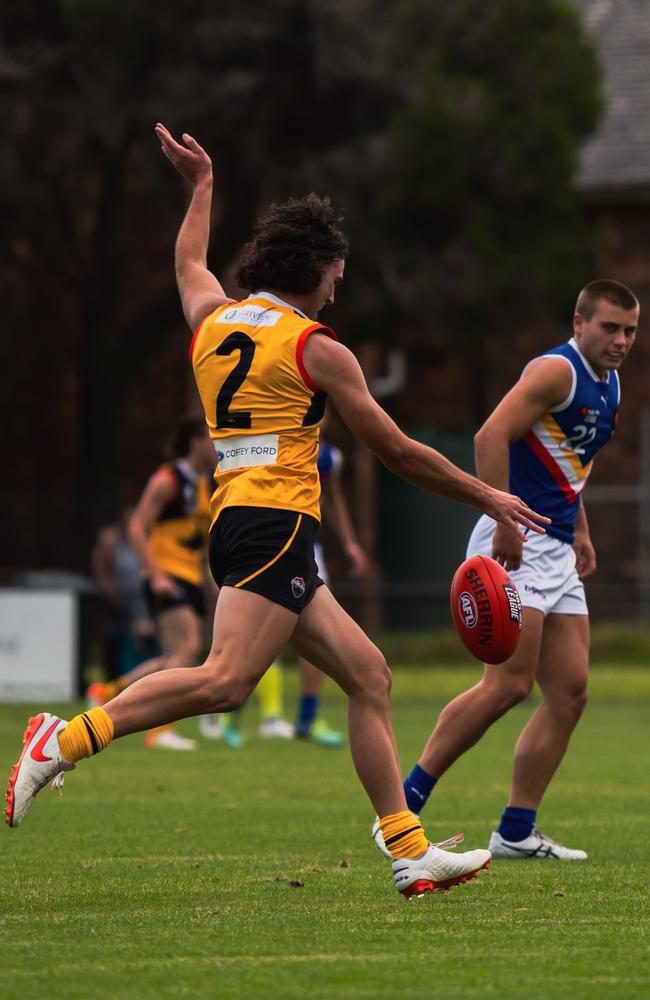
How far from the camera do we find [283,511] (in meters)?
6.26

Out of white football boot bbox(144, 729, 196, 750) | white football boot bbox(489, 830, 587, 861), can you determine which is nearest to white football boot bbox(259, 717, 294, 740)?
white football boot bbox(144, 729, 196, 750)

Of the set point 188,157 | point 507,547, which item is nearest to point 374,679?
point 507,547

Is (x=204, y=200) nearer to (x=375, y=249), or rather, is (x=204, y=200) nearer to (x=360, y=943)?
(x=360, y=943)

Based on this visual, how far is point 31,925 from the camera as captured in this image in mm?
5895

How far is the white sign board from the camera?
19391 millimetres

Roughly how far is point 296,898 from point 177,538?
7128 mm

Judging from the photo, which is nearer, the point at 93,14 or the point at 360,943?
the point at 360,943

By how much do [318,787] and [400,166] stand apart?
16157mm

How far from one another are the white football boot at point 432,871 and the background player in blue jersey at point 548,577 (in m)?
1.38

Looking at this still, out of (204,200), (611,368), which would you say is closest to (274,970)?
(204,200)

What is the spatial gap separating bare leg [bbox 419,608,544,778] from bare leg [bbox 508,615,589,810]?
0.11 metres

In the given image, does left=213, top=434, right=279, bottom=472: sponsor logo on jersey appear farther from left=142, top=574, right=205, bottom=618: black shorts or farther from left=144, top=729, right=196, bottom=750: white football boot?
left=144, top=729, right=196, bottom=750: white football boot

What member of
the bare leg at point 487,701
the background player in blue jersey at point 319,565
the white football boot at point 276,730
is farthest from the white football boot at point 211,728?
the bare leg at point 487,701

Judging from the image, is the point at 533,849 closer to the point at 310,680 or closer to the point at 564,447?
the point at 564,447
